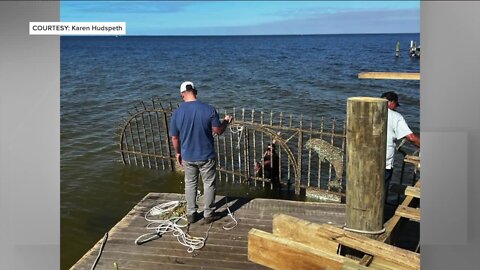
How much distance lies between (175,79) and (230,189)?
2730 centimetres

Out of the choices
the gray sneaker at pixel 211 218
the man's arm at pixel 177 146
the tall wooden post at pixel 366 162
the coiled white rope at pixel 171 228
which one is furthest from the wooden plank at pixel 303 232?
the man's arm at pixel 177 146

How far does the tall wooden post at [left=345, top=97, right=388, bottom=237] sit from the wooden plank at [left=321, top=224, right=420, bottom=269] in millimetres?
108

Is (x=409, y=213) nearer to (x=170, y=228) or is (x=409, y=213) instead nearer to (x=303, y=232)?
(x=303, y=232)

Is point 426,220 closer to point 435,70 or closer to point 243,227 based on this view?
point 435,70

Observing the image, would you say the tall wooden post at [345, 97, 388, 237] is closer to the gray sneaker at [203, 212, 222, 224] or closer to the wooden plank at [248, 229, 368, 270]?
the wooden plank at [248, 229, 368, 270]

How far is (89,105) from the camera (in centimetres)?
2333

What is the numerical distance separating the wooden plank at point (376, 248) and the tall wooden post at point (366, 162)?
11 centimetres

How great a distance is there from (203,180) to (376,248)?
9.55 ft

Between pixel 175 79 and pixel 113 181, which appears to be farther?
pixel 175 79

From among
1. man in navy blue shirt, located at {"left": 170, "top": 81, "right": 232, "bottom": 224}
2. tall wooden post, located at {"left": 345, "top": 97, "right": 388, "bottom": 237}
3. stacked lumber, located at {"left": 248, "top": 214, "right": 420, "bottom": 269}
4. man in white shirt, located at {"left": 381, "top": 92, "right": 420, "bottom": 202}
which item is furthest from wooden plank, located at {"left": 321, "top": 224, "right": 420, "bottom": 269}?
man in navy blue shirt, located at {"left": 170, "top": 81, "right": 232, "bottom": 224}

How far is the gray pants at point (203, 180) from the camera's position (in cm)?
613

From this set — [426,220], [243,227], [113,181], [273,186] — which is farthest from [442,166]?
[113,181]

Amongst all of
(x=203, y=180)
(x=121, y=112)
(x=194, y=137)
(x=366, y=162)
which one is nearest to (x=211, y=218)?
(x=203, y=180)

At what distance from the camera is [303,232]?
4.48m
